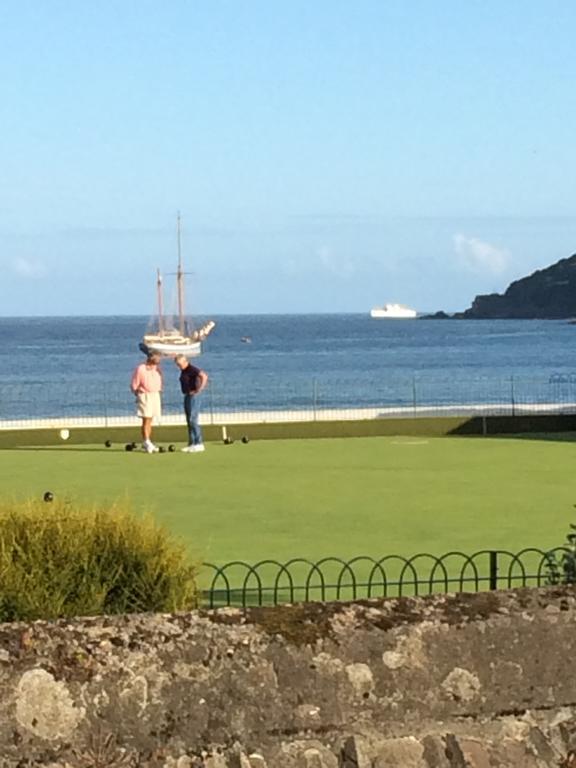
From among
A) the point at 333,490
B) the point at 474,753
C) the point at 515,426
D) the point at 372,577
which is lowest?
the point at 474,753

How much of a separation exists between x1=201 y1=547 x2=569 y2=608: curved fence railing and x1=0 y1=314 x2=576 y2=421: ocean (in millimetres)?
30758

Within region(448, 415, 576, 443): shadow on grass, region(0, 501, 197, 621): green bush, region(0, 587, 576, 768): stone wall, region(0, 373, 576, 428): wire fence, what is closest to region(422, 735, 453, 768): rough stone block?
region(0, 587, 576, 768): stone wall

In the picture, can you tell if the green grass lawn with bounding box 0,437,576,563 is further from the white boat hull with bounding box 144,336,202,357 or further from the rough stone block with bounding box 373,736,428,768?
the white boat hull with bounding box 144,336,202,357

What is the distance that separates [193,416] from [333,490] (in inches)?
236

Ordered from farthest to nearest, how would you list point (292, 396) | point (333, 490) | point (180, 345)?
point (180, 345)
point (292, 396)
point (333, 490)

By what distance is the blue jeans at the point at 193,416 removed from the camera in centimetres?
2602

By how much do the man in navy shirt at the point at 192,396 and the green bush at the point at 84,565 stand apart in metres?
17.5

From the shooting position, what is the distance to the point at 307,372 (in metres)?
112

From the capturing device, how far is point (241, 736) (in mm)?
4645

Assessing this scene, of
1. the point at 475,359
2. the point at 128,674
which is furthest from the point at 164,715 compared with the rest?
the point at 475,359

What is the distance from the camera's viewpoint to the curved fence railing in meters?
10.5

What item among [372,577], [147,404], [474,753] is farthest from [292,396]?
[474,753]

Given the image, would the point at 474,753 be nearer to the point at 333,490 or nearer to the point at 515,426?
the point at 333,490

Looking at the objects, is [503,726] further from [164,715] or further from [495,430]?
[495,430]
